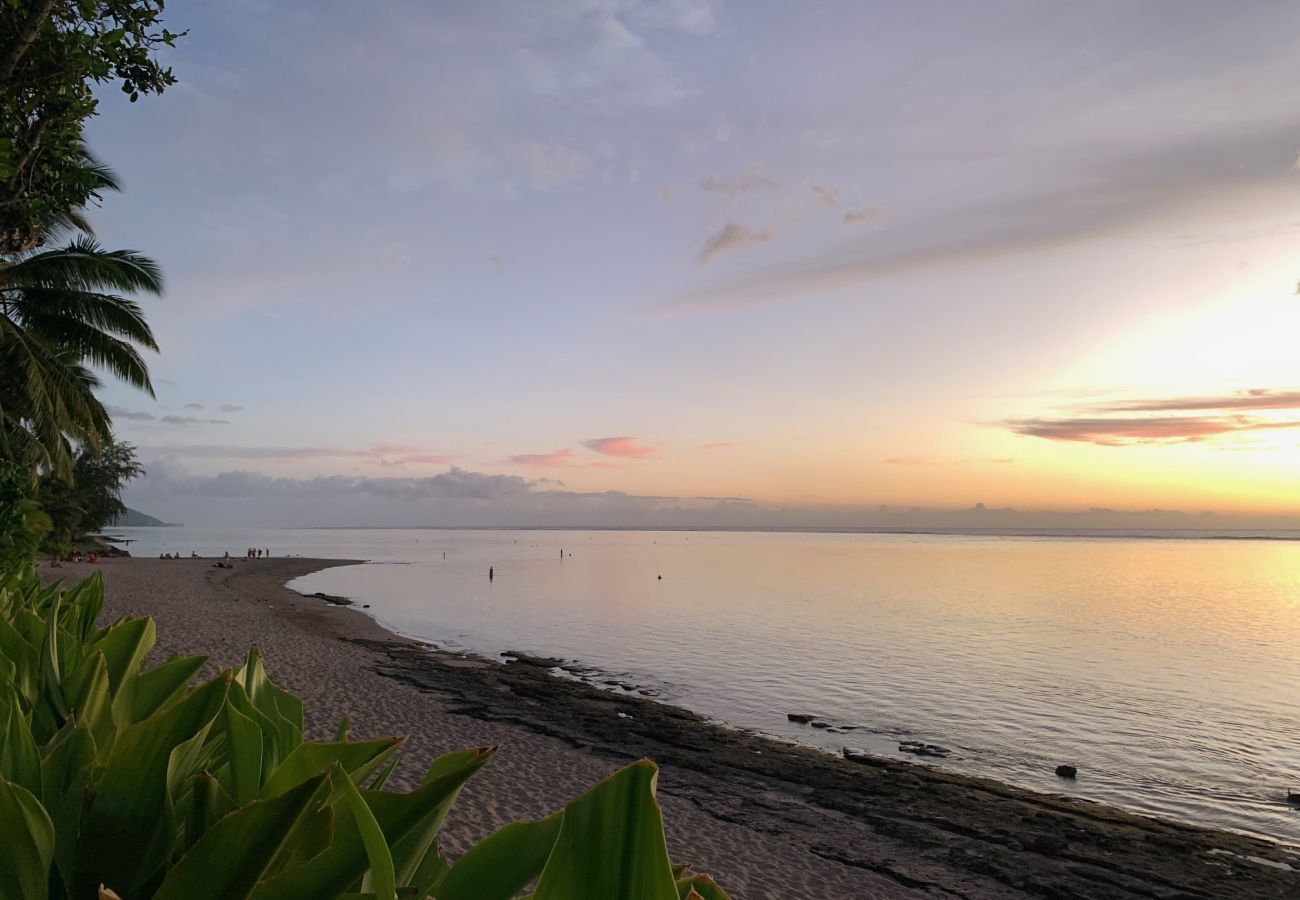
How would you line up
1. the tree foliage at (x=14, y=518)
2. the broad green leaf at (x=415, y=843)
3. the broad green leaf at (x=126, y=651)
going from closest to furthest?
the broad green leaf at (x=415, y=843) → the broad green leaf at (x=126, y=651) → the tree foliage at (x=14, y=518)

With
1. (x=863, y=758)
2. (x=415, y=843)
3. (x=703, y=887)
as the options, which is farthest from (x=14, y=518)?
(x=863, y=758)

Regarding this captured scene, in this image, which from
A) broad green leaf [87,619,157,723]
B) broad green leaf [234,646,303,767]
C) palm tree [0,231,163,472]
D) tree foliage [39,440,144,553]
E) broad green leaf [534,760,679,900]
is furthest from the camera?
tree foliage [39,440,144,553]

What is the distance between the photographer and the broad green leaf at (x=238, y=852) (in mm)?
708

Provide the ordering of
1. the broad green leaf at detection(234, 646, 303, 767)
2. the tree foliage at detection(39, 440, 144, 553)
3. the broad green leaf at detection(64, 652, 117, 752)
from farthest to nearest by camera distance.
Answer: the tree foliage at detection(39, 440, 144, 553)
the broad green leaf at detection(64, 652, 117, 752)
the broad green leaf at detection(234, 646, 303, 767)

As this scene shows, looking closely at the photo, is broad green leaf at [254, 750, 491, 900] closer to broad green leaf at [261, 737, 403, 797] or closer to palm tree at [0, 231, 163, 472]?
broad green leaf at [261, 737, 403, 797]

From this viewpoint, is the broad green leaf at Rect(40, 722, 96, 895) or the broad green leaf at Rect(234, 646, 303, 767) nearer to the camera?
the broad green leaf at Rect(40, 722, 96, 895)

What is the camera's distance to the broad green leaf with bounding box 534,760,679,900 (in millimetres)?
598

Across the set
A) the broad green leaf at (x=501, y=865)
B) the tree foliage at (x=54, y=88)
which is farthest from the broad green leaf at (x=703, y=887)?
the tree foliage at (x=54, y=88)

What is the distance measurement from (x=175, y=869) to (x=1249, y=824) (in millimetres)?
14760

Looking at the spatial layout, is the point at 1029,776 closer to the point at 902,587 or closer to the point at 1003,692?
the point at 1003,692

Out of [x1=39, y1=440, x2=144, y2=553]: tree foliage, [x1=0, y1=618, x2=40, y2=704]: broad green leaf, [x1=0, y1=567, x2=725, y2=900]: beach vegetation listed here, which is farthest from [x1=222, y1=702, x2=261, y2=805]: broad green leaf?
[x1=39, y1=440, x2=144, y2=553]: tree foliage

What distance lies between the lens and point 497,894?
80 centimetres

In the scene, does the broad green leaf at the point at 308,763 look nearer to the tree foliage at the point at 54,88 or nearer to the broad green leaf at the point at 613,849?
the broad green leaf at the point at 613,849

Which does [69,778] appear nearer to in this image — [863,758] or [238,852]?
[238,852]
